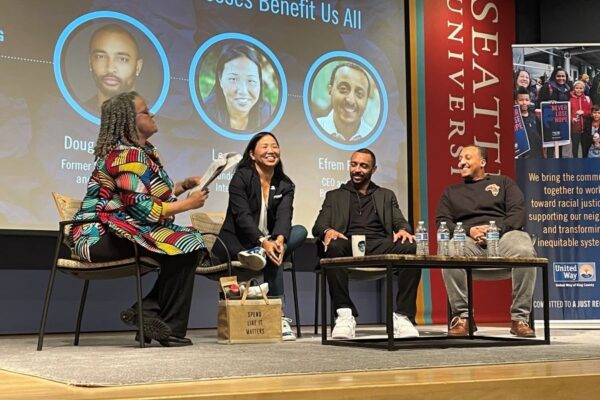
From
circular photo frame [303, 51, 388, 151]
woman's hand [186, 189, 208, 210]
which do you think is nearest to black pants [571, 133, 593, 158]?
circular photo frame [303, 51, 388, 151]

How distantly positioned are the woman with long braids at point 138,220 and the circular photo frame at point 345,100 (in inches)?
91.7

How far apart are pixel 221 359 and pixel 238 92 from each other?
2.93 metres

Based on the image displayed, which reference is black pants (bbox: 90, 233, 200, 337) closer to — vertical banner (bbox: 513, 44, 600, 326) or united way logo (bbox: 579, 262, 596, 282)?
vertical banner (bbox: 513, 44, 600, 326)

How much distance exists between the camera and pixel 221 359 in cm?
275

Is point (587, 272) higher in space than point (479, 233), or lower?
lower

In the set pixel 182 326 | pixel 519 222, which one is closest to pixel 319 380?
pixel 182 326

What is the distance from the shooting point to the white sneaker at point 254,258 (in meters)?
3.93

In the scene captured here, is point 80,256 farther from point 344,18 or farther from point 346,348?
point 344,18

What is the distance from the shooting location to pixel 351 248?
4152 mm

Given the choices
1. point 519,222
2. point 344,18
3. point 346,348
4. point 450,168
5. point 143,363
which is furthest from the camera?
point 450,168

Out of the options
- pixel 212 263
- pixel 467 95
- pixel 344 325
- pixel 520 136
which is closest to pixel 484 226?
pixel 344 325

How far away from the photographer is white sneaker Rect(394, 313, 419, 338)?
3984mm

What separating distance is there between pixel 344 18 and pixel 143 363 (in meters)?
3.90

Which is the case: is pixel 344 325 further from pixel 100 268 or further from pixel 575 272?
pixel 575 272
